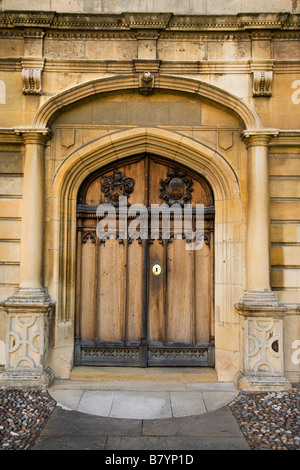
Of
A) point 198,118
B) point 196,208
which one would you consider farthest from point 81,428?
point 198,118

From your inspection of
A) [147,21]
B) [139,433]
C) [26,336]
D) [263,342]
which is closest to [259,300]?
[263,342]

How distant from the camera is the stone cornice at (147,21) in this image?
5000 mm

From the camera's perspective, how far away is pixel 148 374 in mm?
5211

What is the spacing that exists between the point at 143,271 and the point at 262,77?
3.25 meters

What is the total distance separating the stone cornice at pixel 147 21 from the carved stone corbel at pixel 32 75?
1.57 feet

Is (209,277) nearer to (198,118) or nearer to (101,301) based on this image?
(101,301)

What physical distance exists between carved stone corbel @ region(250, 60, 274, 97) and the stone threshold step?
4.06m

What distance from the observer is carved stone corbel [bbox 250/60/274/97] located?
5.09 m

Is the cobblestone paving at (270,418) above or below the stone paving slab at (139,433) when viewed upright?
above

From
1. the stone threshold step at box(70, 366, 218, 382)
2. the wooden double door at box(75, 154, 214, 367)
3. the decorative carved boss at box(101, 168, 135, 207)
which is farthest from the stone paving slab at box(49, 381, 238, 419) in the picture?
the decorative carved boss at box(101, 168, 135, 207)

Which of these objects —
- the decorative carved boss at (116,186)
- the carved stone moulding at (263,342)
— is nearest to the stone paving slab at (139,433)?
the carved stone moulding at (263,342)

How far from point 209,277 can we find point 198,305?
45 centimetres

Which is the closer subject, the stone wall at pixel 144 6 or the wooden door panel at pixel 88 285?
the stone wall at pixel 144 6

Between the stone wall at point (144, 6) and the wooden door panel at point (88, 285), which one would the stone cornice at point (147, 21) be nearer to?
the stone wall at point (144, 6)
